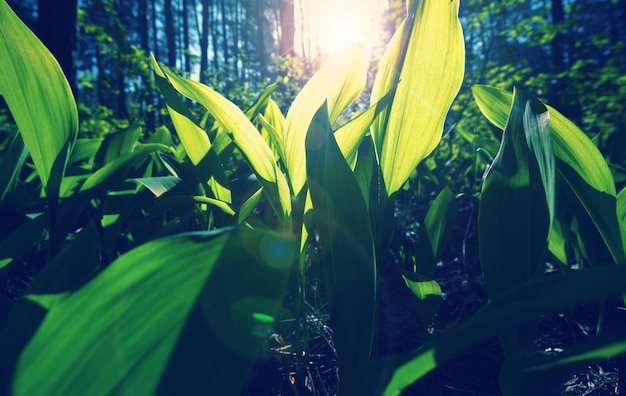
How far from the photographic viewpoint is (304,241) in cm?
57

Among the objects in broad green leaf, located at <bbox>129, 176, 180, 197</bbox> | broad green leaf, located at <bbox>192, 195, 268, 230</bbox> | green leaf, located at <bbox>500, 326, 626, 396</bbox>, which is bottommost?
green leaf, located at <bbox>500, 326, 626, 396</bbox>

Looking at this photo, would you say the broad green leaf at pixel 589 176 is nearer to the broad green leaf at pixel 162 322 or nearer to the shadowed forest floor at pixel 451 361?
the shadowed forest floor at pixel 451 361

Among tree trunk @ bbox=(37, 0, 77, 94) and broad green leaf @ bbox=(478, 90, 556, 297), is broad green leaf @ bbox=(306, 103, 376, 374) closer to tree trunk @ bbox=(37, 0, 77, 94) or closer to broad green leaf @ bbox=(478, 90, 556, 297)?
broad green leaf @ bbox=(478, 90, 556, 297)

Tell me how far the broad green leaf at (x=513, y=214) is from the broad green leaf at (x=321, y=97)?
0.23 metres

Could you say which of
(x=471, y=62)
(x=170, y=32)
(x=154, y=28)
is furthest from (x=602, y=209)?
(x=154, y=28)

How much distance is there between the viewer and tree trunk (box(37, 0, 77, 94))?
190 centimetres

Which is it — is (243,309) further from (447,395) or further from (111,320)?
(447,395)

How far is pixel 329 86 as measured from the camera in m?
0.56

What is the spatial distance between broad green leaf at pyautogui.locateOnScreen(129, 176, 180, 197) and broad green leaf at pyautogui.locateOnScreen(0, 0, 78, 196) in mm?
119

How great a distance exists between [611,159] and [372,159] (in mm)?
982

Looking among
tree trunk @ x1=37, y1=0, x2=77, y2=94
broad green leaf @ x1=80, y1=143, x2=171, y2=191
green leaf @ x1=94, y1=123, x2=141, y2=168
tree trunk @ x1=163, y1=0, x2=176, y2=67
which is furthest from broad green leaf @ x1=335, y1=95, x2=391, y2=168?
tree trunk @ x1=163, y1=0, x2=176, y2=67

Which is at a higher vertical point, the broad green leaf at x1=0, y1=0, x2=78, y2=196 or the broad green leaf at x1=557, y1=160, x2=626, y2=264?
the broad green leaf at x1=0, y1=0, x2=78, y2=196

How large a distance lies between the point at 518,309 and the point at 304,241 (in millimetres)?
361

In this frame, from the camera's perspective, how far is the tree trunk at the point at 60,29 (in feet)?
6.22
